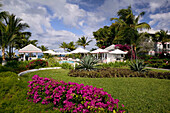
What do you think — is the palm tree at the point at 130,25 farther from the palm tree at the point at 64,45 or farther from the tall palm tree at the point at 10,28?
the palm tree at the point at 64,45

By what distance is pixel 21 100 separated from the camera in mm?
3336

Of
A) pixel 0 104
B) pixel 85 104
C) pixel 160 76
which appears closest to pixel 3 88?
pixel 0 104

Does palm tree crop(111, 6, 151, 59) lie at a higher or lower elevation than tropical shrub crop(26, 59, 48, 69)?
higher

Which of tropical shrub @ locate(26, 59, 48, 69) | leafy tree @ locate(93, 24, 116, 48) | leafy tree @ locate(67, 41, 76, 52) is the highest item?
leafy tree @ locate(93, 24, 116, 48)

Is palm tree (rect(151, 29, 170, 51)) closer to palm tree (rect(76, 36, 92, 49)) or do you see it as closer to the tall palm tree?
palm tree (rect(76, 36, 92, 49))

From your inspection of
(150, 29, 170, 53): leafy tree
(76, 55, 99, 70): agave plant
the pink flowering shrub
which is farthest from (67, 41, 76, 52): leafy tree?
the pink flowering shrub

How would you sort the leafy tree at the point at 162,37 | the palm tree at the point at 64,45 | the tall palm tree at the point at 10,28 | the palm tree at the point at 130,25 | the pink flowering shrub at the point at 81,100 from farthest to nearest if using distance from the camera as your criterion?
the palm tree at the point at 64,45, the leafy tree at the point at 162,37, the palm tree at the point at 130,25, the tall palm tree at the point at 10,28, the pink flowering shrub at the point at 81,100

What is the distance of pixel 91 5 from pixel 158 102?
8662mm

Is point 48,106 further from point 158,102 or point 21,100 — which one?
point 158,102

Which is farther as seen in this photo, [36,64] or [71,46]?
[71,46]

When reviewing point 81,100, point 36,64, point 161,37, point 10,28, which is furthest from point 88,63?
point 161,37

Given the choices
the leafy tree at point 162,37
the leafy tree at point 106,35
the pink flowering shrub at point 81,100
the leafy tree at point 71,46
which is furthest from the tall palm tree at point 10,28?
the leafy tree at point 162,37

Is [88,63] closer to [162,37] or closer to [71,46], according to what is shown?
[162,37]

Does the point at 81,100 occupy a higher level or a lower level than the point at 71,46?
lower
